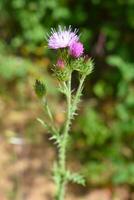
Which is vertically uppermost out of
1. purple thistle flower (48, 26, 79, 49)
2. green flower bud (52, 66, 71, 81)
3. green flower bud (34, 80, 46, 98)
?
green flower bud (34, 80, 46, 98)

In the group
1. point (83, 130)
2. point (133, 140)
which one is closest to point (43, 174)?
point (83, 130)

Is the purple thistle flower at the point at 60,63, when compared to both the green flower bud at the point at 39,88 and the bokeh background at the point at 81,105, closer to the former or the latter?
the green flower bud at the point at 39,88

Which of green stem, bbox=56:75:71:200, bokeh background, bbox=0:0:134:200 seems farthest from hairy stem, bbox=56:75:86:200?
bokeh background, bbox=0:0:134:200

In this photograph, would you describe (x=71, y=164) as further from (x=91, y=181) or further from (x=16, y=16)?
(x=16, y=16)

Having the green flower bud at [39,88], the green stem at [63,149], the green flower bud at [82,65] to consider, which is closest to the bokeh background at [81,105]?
the green stem at [63,149]

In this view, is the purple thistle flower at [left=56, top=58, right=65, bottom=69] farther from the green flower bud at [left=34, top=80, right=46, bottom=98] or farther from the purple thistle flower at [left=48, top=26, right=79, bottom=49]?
the green flower bud at [left=34, top=80, right=46, bottom=98]

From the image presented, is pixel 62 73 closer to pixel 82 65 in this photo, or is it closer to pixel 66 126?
pixel 82 65

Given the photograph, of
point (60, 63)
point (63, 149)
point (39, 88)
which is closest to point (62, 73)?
point (60, 63)
